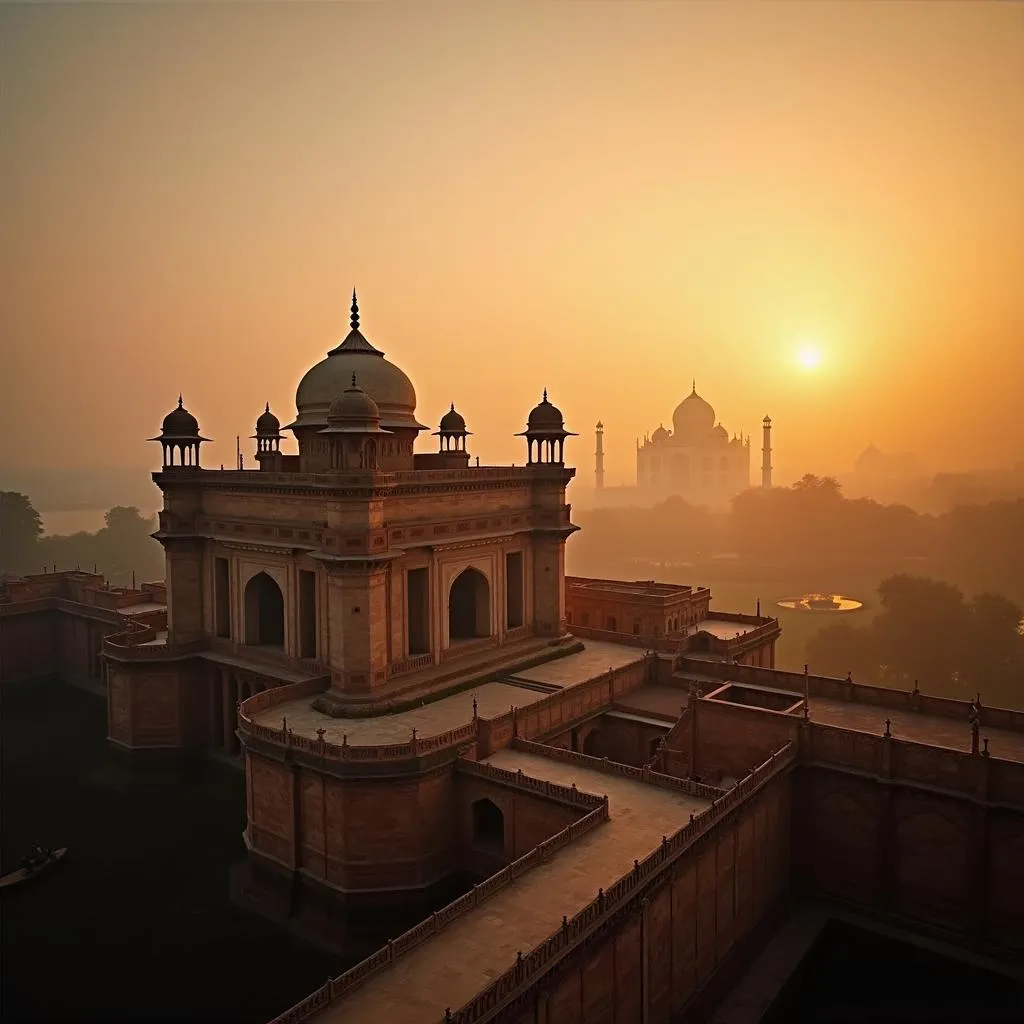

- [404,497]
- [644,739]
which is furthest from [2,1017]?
[644,739]

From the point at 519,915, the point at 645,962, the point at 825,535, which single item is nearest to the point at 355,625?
the point at 519,915

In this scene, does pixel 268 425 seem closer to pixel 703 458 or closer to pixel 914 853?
pixel 914 853

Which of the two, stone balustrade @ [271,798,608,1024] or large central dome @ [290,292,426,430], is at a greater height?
large central dome @ [290,292,426,430]

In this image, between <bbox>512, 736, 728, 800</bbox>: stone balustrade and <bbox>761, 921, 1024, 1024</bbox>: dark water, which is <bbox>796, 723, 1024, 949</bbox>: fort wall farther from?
<bbox>512, 736, 728, 800</bbox>: stone balustrade

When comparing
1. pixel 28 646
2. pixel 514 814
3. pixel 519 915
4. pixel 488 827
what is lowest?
pixel 488 827

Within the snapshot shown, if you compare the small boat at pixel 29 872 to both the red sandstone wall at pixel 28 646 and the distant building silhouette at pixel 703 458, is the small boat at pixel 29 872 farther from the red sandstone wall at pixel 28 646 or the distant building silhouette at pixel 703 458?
the distant building silhouette at pixel 703 458

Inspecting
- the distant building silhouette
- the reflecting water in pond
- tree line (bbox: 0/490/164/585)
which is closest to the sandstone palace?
the reflecting water in pond

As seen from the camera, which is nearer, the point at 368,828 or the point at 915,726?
the point at 368,828
